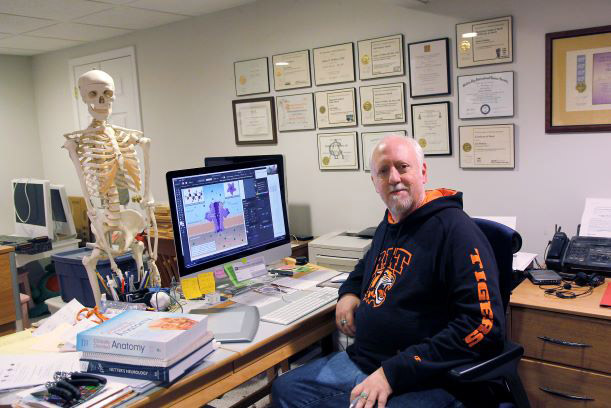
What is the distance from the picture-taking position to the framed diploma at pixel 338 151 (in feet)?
10.8

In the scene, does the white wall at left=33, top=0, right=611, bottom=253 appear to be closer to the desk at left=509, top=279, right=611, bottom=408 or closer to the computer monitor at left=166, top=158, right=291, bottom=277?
the desk at left=509, top=279, right=611, bottom=408

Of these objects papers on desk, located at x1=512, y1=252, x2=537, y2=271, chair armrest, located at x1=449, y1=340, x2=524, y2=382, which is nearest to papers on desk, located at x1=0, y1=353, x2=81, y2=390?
chair armrest, located at x1=449, y1=340, x2=524, y2=382

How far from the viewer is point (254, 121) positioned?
Result: 12.3ft

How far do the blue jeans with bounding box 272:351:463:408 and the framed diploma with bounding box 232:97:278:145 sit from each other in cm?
207

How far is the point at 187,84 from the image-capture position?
13.6 ft

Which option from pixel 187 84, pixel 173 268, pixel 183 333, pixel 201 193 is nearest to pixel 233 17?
pixel 187 84

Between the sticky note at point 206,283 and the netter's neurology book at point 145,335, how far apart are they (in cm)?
47

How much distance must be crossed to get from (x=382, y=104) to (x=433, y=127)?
35cm

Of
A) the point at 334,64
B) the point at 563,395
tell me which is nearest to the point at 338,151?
the point at 334,64

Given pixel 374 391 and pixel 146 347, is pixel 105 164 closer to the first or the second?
pixel 146 347

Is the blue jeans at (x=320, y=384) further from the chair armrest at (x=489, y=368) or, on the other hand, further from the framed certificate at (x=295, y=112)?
the framed certificate at (x=295, y=112)

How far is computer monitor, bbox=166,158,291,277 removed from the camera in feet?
6.48

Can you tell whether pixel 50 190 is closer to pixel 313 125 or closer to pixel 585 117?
pixel 313 125

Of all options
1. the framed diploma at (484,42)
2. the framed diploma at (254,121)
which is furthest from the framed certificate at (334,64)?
the framed diploma at (484,42)
